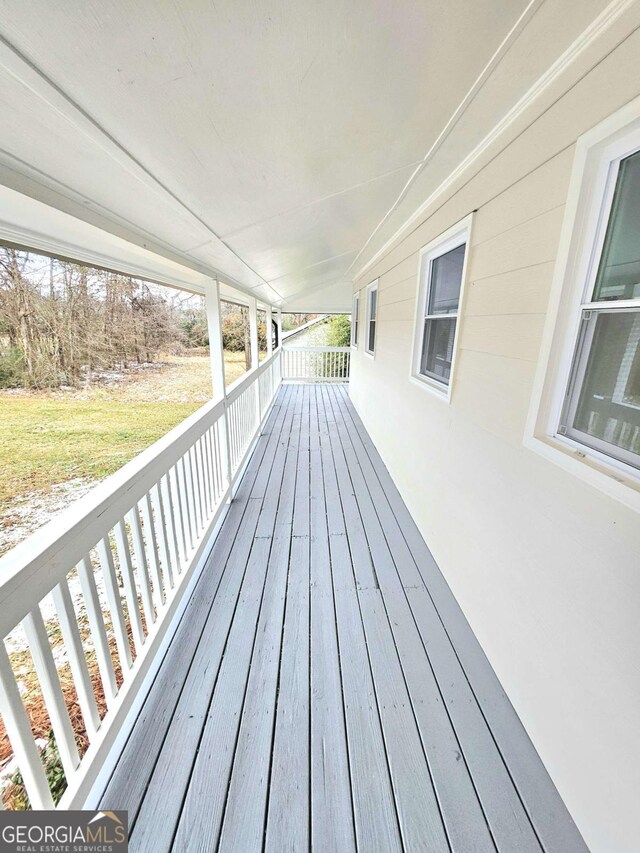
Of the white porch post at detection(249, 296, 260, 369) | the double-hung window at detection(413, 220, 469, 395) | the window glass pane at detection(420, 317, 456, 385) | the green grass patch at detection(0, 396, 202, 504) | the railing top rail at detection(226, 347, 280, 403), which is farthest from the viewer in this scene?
the white porch post at detection(249, 296, 260, 369)

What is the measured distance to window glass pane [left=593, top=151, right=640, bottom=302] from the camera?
0.95 meters

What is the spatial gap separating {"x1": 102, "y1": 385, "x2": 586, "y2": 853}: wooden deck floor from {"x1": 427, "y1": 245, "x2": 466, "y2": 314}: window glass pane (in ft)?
5.78

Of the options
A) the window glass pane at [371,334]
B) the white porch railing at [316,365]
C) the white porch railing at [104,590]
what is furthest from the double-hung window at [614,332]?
the white porch railing at [316,365]

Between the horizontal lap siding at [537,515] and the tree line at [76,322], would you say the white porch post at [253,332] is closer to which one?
the tree line at [76,322]

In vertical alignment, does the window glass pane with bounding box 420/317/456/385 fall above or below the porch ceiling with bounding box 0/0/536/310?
below

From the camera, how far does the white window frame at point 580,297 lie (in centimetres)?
95

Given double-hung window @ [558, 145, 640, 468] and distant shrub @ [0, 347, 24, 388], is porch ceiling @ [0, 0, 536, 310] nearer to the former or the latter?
double-hung window @ [558, 145, 640, 468]

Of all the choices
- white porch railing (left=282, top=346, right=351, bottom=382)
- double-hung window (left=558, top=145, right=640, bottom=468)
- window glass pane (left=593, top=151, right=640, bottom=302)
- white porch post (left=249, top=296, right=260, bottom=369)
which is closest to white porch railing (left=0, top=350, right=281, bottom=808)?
double-hung window (left=558, top=145, right=640, bottom=468)

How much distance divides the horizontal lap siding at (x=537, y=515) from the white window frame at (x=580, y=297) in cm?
5

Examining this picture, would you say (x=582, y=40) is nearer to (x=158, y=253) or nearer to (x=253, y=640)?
(x=158, y=253)

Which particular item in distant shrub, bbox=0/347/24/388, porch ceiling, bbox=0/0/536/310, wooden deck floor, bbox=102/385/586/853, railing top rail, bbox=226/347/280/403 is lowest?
wooden deck floor, bbox=102/385/586/853

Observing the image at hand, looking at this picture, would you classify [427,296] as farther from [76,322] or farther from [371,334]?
[76,322]

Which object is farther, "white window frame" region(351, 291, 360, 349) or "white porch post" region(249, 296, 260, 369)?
"white window frame" region(351, 291, 360, 349)

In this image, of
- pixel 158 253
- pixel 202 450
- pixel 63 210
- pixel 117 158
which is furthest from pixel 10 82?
pixel 202 450
